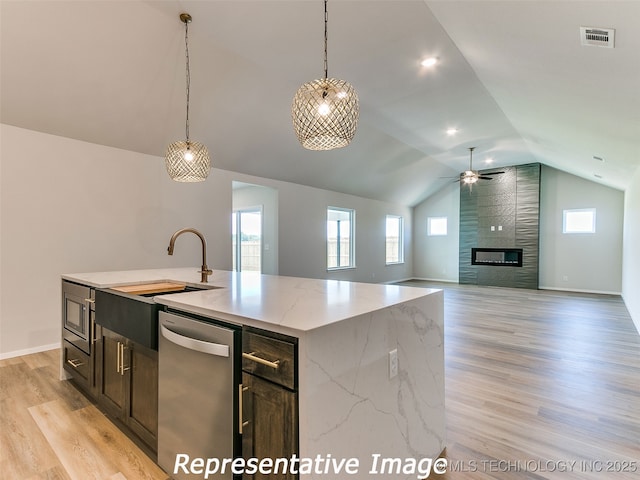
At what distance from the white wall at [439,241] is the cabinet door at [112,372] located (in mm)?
9492

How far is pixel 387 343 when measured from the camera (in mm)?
1456

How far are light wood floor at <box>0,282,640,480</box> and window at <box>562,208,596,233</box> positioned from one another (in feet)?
16.0

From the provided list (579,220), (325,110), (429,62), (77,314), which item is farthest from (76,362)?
(579,220)

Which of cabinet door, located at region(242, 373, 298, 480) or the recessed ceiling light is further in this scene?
the recessed ceiling light

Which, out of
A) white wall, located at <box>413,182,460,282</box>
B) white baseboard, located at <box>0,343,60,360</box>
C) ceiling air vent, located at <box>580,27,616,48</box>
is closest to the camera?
ceiling air vent, located at <box>580,27,616,48</box>

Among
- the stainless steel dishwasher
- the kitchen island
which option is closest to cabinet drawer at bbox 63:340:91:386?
the stainless steel dishwasher

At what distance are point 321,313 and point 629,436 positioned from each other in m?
2.24

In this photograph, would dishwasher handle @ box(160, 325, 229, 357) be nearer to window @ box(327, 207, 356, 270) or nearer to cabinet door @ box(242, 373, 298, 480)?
cabinet door @ box(242, 373, 298, 480)

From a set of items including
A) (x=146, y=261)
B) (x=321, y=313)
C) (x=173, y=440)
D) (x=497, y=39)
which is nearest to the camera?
(x=321, y=313)

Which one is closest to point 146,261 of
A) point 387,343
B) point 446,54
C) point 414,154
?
Answer: point 387,343

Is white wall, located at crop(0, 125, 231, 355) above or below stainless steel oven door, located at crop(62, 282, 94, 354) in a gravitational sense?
above

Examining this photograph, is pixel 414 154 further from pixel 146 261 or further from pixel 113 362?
pixel 113 362

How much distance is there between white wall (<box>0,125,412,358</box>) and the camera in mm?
3537

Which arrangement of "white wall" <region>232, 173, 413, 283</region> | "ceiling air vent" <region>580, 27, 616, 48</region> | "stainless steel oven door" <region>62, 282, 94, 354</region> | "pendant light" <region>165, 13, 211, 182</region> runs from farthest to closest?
"white wall" <region>232, 173, 413, 283</region> < "pendant light" <region>165, 13, 211, 182</region> < "stainless steel oven door" <region>62, 282, 94, 354</region> < "ceiling air vent" <region>580, 27, 616, 48</region>
